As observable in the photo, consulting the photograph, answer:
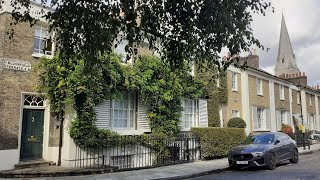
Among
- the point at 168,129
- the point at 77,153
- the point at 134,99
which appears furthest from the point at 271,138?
the point at 77,153

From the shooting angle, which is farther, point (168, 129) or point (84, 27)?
point (168, 129)

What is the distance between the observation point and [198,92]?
20281 millimetres

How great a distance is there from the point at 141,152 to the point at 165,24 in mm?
9835

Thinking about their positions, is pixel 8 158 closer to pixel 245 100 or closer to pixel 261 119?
pixel 245 100

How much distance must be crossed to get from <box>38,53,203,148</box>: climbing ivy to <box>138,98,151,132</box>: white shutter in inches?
11.0

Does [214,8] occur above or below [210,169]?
above

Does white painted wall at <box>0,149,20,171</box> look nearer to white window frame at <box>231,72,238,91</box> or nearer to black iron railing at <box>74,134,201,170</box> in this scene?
black iron railing at <box>74,134,201,170</box>

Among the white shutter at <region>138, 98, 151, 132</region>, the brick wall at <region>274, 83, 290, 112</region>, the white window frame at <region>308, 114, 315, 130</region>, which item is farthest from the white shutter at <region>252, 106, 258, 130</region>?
the white window frame at <region>308, 114, 315, 130</region>

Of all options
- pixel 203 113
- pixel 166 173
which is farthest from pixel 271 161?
pixel 203 113

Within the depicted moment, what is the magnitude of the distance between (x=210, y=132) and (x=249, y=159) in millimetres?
4424

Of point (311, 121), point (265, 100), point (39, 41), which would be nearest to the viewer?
point (39, 41)

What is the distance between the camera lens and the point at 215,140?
1869 cm

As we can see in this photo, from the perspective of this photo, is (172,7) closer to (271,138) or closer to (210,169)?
(210,169)

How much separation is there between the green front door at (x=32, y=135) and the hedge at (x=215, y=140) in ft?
27.0
